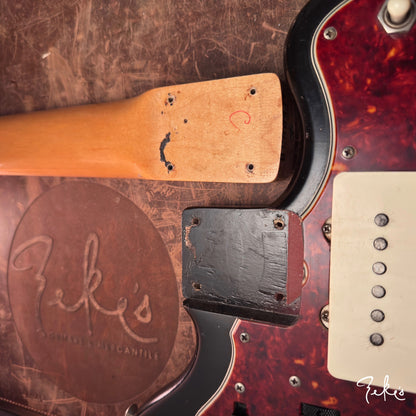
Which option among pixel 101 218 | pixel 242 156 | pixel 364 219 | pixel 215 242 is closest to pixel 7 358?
pixel 101 218

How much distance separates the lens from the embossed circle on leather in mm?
889

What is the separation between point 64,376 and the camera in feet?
3.37

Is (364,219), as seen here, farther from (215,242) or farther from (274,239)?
(215,242)

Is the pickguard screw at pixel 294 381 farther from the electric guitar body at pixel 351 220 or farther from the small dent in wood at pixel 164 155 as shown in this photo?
the small dent in wood at pixel 164 155

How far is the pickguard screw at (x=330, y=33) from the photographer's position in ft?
1.82

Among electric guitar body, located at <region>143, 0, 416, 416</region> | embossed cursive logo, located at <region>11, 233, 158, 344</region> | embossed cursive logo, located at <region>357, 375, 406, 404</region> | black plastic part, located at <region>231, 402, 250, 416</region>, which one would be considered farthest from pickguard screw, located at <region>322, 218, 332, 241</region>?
embossed cursive logo, located at <region>11, 233, 158, 344</region>

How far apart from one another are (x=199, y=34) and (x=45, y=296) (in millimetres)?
778

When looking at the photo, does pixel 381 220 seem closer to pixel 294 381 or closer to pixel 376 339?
pixel 376 339

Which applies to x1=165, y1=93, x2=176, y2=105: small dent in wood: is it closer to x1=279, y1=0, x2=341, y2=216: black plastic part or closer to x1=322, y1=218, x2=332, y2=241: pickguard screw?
x1=279, y1=0, x2=341, y2=216: black plastic part

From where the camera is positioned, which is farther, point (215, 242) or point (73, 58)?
point (73, 58)

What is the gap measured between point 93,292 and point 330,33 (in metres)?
0.78

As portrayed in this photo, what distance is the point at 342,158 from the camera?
1.82ft

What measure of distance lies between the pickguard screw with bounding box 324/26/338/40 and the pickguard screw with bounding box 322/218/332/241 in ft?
0.88

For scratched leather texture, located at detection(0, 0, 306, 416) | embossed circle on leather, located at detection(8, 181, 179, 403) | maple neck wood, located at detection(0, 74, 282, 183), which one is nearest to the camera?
maple neck wood, located at detection(0, 74, 282, 183)
